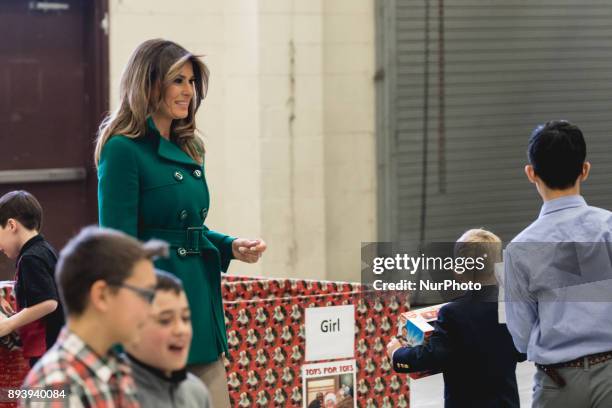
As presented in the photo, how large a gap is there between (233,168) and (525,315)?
20.5 ft

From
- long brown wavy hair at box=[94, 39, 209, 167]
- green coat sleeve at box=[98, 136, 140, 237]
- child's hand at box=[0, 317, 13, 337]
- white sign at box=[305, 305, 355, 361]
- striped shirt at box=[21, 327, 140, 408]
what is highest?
long brown wavy hair at box=[94, 39, 209, 167]

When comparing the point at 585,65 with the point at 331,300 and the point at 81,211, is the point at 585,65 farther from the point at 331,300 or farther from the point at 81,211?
the point at 331,300

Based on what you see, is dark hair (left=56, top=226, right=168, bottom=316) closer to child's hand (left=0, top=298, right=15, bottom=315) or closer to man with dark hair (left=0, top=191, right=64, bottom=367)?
man with dark hair (left=0, top=191, right=64, bottom=367)

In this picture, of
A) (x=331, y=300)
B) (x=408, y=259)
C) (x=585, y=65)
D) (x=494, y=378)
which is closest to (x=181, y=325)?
(x=494, y=378)

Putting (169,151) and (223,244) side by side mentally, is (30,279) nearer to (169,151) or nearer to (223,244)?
(223,244)

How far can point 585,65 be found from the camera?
11492mm

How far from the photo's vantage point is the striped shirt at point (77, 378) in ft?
8.79

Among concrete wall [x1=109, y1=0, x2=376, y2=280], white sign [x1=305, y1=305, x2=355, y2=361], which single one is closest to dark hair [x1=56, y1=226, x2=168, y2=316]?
white sign [x1=305, y1=305, x2=355, y2=361]

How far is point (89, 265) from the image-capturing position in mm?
2750

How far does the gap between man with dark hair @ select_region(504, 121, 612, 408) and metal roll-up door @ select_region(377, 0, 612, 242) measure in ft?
20.9

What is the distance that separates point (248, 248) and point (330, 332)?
1.70 metres

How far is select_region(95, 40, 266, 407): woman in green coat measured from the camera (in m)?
4.17

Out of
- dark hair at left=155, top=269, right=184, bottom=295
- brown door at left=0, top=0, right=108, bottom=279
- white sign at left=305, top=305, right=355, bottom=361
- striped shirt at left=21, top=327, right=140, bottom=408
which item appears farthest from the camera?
brown door at left=0, top=0, right=108, bottom=279
